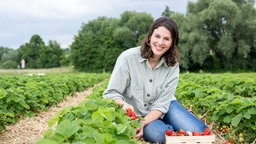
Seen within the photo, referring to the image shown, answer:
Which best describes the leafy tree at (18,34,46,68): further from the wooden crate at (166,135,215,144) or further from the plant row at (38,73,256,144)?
the wooden crate at (166,135,215,144)

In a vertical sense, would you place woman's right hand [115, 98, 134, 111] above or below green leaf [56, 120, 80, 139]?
below

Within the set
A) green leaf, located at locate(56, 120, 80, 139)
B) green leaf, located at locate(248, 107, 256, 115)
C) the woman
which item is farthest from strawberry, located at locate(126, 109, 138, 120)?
green leaf, located at locate(248, 107, 256, 115)

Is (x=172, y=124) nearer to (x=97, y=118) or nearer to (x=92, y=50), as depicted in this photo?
(x=97, y=118)

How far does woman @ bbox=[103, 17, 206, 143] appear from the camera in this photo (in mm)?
4094

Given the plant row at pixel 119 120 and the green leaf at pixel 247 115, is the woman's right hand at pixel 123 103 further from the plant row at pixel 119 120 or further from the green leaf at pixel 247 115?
the green leaf at pixel 247 115

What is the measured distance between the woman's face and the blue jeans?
782mm

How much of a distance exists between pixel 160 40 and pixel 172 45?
302 millimetres

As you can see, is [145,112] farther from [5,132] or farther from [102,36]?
[102,36]

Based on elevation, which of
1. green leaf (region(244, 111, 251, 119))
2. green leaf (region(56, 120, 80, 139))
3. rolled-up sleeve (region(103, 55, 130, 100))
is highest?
rolled-up sleeve (region(103, 55, 130, 100))

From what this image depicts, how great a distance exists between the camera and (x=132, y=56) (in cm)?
433

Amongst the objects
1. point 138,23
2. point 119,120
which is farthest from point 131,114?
point 138,23

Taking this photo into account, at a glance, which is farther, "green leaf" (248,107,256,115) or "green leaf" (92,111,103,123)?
"green leaf" (248,107,256,115)

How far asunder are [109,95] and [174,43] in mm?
975

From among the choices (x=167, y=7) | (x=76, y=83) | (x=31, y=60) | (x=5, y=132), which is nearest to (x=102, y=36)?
(x=167, y=7)
